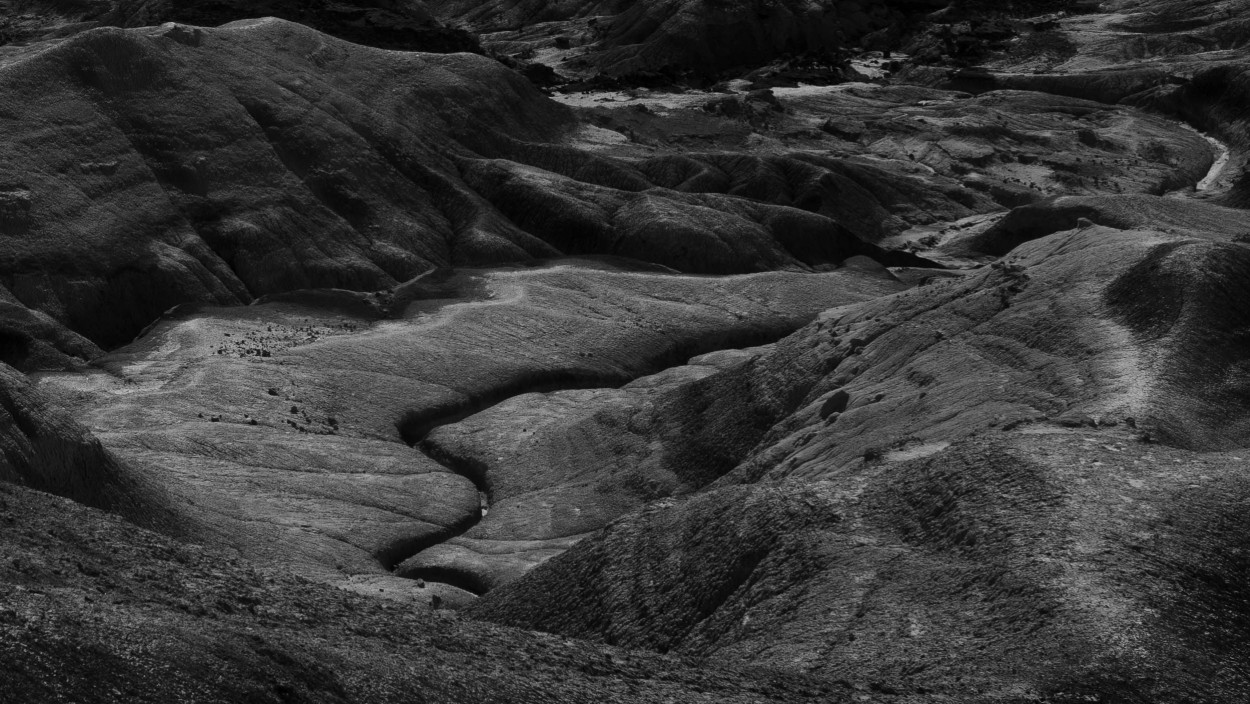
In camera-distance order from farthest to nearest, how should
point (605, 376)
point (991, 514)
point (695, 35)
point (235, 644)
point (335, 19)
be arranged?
point (695, 35) < point (335, 19) < point (605, 376) < point (991, 514) < point (235, 644)

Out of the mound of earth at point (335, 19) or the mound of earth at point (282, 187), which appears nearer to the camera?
the mound of earth at point (282, 187)

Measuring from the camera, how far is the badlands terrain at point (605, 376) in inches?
846

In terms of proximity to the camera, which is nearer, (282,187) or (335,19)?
(282,187)

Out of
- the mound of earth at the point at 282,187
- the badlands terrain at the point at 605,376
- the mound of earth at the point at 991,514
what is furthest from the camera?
the mound of earth at the point at 282,187

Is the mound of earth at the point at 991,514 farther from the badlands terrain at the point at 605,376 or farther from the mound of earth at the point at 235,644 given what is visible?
the mound of earth at the point at 235,644

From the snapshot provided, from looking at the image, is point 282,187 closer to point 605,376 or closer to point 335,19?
point 605,376

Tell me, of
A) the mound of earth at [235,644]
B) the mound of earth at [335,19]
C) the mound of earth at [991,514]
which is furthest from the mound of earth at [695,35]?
the mound of earth at [235,644]

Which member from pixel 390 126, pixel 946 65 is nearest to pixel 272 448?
pixel 390 126

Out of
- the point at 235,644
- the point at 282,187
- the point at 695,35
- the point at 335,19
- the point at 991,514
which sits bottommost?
the point at 695,35

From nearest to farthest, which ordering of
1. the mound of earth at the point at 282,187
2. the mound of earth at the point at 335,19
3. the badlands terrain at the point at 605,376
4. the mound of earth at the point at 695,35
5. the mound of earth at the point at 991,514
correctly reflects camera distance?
the badlands terrain at the point at 605,376
the mound of earth at the point at 991,514
the mound of earth at the point at 282,187
the mound of earth at the point at 335,19
the mound of earth at the point at 695,35

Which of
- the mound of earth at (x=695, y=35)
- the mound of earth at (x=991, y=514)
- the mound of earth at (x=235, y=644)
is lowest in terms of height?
the mound of earth at (x=695, y=35)

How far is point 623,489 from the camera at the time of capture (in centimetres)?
4534

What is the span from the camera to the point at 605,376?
6009 cm

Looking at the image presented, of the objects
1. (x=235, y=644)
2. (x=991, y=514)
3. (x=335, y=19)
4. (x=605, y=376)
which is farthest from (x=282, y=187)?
(x=235, y=644)
